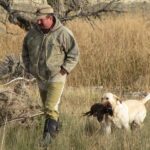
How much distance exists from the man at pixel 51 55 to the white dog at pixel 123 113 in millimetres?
770

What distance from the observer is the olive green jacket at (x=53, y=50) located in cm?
658

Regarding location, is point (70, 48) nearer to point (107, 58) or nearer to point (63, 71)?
point (63, 71)

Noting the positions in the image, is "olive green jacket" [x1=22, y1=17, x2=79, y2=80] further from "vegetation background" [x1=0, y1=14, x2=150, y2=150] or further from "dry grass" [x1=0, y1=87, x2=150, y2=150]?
"vegetation background" [x1=0, y1=14, x2=150, y2=150]

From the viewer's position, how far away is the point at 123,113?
728 cm

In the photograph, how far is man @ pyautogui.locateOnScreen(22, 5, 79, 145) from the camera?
6555 mm

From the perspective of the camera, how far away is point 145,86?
38.2ft

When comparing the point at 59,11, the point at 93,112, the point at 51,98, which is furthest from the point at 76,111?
the point at 59,11

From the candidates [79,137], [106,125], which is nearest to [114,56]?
[106,125]

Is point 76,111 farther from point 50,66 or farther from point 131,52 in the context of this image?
point 131,52

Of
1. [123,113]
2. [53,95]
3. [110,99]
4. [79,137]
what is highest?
[53,95]

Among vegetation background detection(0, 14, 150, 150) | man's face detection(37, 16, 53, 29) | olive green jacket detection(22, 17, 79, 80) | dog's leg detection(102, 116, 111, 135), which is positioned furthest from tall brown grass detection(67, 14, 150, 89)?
man's face detection(37, 16, 53, 29)

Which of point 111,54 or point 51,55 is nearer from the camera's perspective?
point 51,55

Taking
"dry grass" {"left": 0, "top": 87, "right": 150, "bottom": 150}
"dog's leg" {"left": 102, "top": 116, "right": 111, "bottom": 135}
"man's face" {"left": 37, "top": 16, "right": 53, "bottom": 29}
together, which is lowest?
"dry grass" {"left": 0, "top": 87, "right": 150, "bottom": 150}

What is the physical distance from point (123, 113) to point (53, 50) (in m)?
1.37
